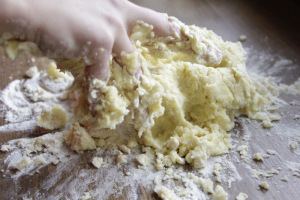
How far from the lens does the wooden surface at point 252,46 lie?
117 centimetres

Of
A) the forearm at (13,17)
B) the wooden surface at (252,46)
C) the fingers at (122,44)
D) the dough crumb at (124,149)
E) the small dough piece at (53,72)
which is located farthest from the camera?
the small dough piece at (53,72)

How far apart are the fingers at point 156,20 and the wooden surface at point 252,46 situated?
1.95ft

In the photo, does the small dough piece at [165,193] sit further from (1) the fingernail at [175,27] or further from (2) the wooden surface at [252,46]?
(1) the fingernail at [175,27]

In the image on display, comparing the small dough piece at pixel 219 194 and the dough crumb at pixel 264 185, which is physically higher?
the dough crumb at pixel 264 185

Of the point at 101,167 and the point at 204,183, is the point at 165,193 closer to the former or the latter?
the point at 204,183

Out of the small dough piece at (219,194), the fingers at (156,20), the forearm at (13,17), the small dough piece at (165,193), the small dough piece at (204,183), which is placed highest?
the fingers at (156,20)

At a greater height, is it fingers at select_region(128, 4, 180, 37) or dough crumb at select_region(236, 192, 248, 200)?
fingers at select_region(128, 4, 180, 37)

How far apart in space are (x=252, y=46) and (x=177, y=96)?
0.91 meters

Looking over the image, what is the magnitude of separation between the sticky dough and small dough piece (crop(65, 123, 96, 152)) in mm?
33

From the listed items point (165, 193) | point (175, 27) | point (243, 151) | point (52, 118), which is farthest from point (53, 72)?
point (243, 151)

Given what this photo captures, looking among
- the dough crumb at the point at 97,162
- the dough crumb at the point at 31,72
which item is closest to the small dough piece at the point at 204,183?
the dough crumb at the point at 97,162

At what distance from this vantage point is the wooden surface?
117 centimetres

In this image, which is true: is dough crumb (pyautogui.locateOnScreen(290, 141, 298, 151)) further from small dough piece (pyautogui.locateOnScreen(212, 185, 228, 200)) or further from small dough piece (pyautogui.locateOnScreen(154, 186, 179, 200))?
small dough piece (pyautogui.locateOnScreen(154, 186, 179, 200))

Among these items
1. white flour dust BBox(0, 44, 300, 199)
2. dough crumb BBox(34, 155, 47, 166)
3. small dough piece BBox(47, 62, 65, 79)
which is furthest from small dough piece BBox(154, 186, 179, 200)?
small dough piece BBox(47, 62, 65, 79)
